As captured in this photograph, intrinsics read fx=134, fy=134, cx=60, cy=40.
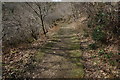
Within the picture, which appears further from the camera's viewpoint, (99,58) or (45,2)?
(45,2)

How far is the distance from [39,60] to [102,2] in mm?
7052

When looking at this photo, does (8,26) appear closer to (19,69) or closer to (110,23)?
(19,69)

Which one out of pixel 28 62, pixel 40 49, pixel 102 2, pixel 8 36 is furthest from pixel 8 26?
pixel 102 2

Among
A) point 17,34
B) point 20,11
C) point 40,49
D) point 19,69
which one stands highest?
point 20,11

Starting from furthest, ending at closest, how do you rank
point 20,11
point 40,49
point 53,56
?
point 20,11
point 40,49
point 53,56

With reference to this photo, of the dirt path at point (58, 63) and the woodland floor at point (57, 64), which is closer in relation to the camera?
the woodland floor at point (57, 64)

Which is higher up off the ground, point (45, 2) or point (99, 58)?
point (45, 2)

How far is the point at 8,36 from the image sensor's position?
12.8 metres

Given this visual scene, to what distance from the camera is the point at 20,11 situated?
1692 cm

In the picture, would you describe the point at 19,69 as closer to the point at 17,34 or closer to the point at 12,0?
the point at 17,34

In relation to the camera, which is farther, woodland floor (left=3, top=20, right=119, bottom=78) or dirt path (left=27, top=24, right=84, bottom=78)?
dirt path (left=27, top=24, right=84, bottom=78)

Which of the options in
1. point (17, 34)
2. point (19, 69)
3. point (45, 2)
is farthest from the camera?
point (45, 2)

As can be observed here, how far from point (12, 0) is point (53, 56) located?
1271 cm

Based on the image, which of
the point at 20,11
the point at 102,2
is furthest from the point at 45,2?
the point at 102,2
